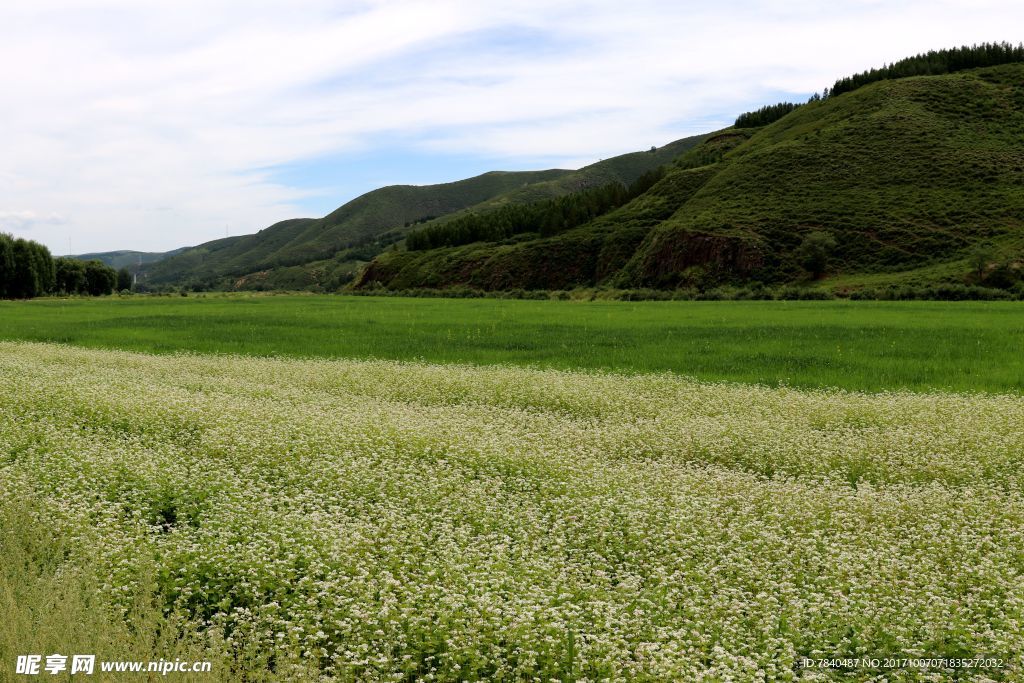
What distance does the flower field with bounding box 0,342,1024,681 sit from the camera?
18.1ft

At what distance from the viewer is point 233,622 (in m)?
6.36

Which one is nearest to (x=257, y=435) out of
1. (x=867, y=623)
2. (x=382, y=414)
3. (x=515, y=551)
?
(x=382, y=414)

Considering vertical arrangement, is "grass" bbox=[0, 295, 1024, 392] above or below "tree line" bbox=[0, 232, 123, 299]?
below

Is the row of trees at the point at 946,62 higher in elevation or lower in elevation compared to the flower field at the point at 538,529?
higher

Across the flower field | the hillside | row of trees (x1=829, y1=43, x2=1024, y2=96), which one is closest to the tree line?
the hillside

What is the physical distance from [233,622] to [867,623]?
543 centimetres

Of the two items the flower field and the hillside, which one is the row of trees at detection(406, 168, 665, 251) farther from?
the flower field

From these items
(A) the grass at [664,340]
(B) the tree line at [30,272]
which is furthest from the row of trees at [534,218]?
(A) the grass at [664,340]

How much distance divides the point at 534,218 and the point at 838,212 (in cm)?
8075

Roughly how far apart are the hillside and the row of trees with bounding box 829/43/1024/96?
14.3 m

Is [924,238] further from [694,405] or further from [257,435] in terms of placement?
[257,435]

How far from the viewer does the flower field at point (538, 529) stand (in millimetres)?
5516

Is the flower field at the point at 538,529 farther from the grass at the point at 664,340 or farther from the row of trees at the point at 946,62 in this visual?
the row of trees at the point at 946,62

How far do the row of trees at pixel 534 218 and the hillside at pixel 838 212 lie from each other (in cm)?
984
